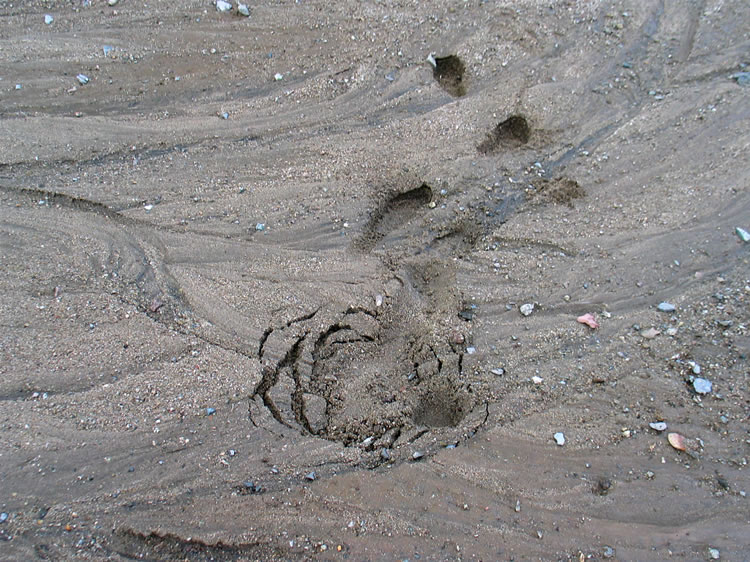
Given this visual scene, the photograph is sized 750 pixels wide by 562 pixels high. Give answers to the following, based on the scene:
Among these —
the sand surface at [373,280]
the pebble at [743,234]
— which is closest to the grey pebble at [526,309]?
the sand surface at [373,280]

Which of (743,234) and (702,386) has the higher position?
(743,234)

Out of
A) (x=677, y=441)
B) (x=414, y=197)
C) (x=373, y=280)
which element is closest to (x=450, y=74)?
(x=414, y=197)

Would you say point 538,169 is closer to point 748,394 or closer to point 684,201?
point 684,201

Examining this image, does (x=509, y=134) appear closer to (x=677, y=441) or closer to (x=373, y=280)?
(x=373, y=280)

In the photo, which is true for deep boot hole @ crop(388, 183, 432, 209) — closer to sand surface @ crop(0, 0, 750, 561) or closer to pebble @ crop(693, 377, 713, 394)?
sand surface @ crop(0, 0, 750, 561)

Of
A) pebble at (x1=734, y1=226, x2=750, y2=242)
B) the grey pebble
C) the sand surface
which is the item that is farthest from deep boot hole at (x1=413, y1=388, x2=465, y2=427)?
pebble at (x1=734, y1=226, x2=750, y2=242)

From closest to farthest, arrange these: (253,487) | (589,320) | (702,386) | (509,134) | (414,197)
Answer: (253,487), (702,386), (589,320), (414,197), (509,134)

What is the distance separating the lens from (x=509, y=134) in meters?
4.20

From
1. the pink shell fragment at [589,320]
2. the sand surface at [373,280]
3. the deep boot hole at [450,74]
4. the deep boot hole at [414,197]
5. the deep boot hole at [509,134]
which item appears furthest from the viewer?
the deep boot hole at [450,74]

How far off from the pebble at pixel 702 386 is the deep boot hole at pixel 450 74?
273 cm

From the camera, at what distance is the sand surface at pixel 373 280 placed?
268cm

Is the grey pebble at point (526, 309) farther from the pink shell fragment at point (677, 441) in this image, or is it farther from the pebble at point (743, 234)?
the pebble at point (743, 234)

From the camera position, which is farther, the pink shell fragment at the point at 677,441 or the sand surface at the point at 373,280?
the pink shell fragment at the point at 677,441

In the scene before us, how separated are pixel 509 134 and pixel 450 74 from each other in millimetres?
759
